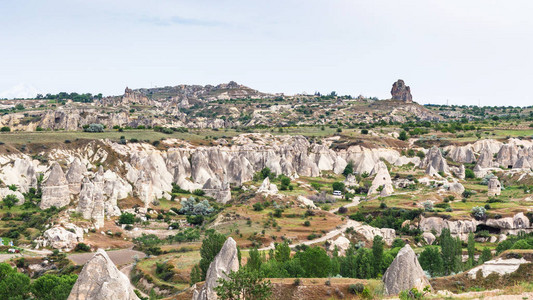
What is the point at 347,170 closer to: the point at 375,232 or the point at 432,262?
the point at 375,232

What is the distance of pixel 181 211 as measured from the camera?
3255 inches

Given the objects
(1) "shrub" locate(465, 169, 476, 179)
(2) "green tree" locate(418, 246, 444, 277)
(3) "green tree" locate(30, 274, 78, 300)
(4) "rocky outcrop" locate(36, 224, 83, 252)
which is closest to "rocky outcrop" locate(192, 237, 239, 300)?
(3) "green tree" locate(30, 274, 78, 300)

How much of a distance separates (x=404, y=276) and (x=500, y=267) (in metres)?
8.39

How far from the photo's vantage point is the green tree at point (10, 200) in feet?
234

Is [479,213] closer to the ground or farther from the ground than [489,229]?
farther from the ground

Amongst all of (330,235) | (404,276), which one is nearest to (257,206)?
(330,235)

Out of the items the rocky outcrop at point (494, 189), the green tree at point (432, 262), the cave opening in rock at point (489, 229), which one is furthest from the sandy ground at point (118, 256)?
the rocky outcrop at point (494, 189)

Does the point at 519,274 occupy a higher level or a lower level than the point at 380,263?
higher

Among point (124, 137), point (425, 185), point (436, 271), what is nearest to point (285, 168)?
point (425, 185)

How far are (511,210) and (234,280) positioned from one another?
5337 cm

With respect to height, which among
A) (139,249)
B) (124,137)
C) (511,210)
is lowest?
(139,249)

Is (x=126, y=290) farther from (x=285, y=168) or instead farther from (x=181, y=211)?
(x=285, y=168)

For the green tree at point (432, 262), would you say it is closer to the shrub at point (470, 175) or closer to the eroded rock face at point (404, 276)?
the eroded rock face at point (404, 276)

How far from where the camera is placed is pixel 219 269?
29.4 metres
